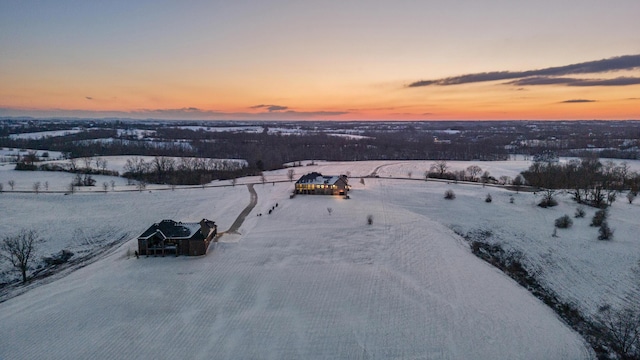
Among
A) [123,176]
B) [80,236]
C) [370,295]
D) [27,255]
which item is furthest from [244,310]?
[123,176]

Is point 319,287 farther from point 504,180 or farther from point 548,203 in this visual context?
point 504,180

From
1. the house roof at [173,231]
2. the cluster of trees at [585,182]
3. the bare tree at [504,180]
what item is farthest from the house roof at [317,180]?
the bare tree at [504,180]

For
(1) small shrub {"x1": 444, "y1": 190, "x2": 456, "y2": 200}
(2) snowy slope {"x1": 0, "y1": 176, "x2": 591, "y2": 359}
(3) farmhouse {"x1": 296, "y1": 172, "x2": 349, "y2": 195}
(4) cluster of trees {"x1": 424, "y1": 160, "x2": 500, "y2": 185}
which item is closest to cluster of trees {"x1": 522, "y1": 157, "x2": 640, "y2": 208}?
(4) cluster of trees {"x1": 424, "y1": 160, "x2": 500, "y2": 185}

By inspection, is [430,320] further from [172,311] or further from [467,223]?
[467,223]

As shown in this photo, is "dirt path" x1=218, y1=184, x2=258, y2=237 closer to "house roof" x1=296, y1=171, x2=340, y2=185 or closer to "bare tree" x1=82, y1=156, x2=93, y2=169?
"house roof" x1=296, y1=171, x2=340, y2=185

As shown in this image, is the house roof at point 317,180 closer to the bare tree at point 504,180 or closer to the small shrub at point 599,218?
the bare tree at point 504,180
